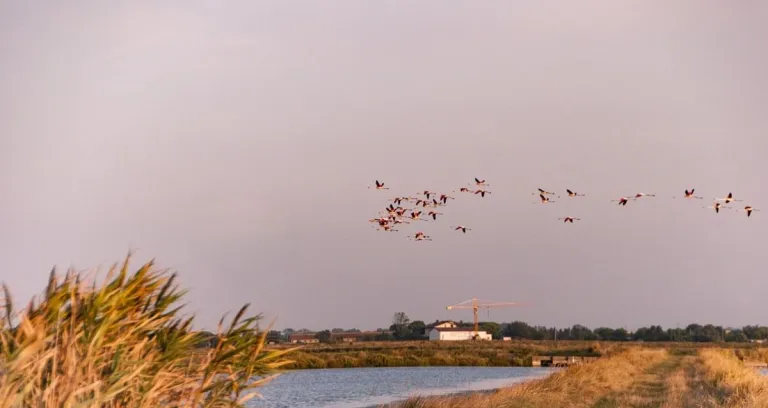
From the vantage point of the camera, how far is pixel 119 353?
766 centimetres

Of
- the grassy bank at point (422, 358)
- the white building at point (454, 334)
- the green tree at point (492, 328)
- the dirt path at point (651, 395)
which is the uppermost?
the green tree at point (492, 328)

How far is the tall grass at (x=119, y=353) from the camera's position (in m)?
6.86

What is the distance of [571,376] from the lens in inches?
1205

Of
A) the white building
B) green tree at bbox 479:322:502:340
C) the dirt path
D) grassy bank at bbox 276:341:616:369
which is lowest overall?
the dirt path

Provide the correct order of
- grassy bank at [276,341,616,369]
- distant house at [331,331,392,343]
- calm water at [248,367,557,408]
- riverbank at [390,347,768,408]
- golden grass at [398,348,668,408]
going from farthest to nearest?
distant house at [331,331,392,343] → grassy bank at [276,341,616,369] → calm water at [248,367,557,408] → riverbank at [390,347,768,408] → golden grass at [398,348,668,408]

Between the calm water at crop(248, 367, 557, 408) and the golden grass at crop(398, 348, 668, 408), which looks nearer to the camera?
the golden grass at crop(398, 348, 668, 408)

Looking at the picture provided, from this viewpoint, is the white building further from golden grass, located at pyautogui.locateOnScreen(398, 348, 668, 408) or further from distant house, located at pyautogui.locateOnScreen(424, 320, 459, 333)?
golden grass, located at pyautogui.locateOnScreen(398, 348, 668, 408)

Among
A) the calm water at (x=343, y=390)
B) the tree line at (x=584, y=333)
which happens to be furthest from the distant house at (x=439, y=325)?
the calm water at (x=343, y=390)

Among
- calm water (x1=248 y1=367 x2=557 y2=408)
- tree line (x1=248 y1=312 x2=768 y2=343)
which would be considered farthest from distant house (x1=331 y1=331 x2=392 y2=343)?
calm water (x1=248 y1=367 x2=557 y2=408)

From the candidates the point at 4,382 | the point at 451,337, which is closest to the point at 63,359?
the point at 4,382

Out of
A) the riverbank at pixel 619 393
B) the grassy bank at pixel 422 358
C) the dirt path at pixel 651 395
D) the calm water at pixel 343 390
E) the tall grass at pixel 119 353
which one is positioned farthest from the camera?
the grassy bank at pixel 422 358

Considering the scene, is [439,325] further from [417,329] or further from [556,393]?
[556,393]

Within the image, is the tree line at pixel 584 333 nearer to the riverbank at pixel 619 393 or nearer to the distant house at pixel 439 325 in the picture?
the distant house at pixel 439 325

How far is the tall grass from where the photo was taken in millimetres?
6855
